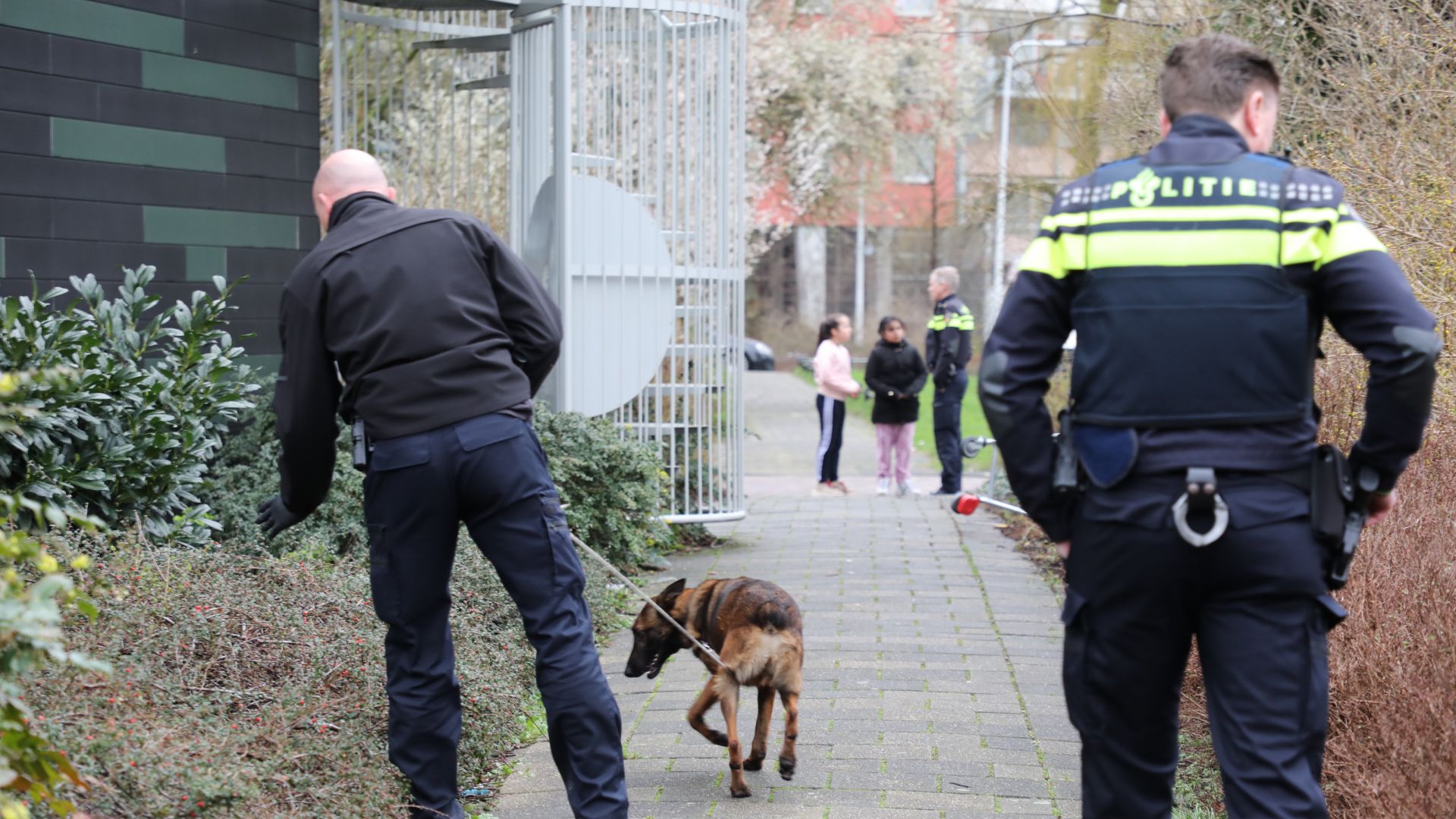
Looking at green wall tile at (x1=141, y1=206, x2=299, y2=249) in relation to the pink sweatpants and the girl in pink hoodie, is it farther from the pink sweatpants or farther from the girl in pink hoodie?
the pink sweatpants

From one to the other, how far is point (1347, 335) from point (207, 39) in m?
5.90

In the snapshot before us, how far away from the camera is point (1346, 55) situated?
8.10 meters

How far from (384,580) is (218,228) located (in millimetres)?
3966

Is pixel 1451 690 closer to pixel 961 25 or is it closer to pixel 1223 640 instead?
pixel 1223 640

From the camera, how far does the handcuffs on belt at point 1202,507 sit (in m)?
2.62

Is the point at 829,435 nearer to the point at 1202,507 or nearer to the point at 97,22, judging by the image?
the point at 97,22

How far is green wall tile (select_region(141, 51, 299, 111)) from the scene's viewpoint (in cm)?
674

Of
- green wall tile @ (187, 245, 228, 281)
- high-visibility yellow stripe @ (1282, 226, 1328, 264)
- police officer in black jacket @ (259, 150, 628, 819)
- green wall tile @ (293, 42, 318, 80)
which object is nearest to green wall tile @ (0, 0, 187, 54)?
green wall tile @ (293, 42, 318, 80)

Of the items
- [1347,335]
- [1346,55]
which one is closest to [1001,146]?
[1346,55]

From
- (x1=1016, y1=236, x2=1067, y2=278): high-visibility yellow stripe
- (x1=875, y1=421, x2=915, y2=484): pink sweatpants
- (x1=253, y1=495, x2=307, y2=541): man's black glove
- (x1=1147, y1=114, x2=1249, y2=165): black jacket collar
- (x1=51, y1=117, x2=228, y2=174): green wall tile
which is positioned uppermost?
(x1=51, y1=117, x2=228, y2=174): green wall tile

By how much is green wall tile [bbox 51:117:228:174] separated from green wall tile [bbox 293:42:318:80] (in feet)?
2.13

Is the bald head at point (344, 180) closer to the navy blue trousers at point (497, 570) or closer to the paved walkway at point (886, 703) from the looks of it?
the navy blue trousers at point (497, 570)

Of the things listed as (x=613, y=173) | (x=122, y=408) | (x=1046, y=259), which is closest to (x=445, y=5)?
(x=613, y=173)

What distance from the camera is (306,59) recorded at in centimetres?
751
